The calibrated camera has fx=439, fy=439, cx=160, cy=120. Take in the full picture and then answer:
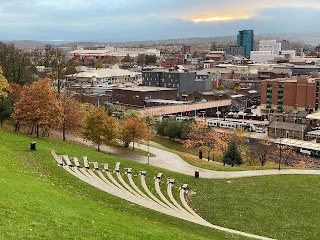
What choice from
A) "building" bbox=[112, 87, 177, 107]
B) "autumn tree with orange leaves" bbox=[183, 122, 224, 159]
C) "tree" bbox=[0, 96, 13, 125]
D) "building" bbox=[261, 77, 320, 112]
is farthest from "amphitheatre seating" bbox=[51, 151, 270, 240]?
"building" bbox=[261, 77, 320, 112]

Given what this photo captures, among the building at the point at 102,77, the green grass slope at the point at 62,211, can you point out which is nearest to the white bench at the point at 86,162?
the green grass slope at the point at 62,211

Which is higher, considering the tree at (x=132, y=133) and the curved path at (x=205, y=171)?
the tree at (x=132, y=133)

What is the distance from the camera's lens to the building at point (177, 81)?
346 ft

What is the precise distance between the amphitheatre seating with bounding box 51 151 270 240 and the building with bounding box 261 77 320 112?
64.6 m

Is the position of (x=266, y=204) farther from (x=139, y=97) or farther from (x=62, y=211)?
(x=139, y=97)

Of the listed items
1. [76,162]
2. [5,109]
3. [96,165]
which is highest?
[5,109]

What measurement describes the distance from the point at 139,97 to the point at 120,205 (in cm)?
6652

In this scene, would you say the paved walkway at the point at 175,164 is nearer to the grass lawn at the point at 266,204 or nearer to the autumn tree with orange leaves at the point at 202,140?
the grass lawn at the point at 266,204

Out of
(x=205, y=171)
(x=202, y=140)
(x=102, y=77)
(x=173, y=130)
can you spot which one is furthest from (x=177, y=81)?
(x=205, y=171)

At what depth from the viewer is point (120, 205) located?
73.2ft

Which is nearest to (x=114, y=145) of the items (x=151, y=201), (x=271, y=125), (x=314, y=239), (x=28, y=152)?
(x=28, y=152)

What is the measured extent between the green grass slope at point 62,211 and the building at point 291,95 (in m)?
64.5

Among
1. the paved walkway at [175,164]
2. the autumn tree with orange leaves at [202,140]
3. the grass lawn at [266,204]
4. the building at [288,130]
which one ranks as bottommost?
the building at [288,130]

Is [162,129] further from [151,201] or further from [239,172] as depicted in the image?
[151,201]
